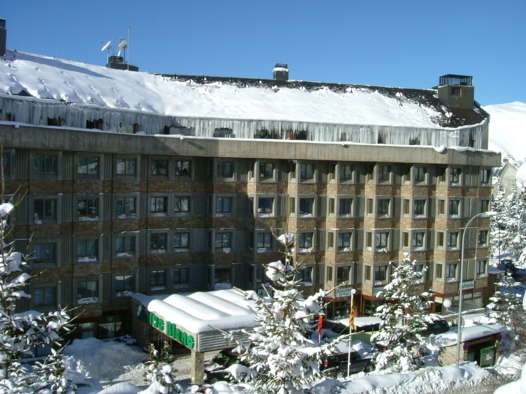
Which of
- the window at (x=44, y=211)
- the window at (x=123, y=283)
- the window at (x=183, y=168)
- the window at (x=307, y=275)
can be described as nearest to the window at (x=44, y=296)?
the window at (x=44, y=211)

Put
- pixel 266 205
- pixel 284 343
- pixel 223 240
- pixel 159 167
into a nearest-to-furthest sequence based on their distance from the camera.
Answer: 1. pixel 284 343
2. pixel 159 167
3. pixel 223 240
4. pixel 266 205

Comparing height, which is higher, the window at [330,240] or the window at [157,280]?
the window at [330,240]

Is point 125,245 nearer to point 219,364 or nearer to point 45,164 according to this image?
point 45,164

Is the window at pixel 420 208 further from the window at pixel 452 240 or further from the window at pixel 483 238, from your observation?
the window at pixel 483 238

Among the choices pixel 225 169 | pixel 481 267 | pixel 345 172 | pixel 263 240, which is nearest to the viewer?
pixel 225 169

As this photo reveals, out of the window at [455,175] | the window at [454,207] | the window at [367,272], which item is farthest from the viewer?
the window at [454,207]

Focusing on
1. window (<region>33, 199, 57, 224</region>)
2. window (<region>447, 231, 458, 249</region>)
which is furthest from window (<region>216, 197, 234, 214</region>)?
window (<region>447, 231, 458, 249</region>)

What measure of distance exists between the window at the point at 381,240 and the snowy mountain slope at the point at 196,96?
9320mm

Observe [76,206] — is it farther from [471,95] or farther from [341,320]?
[471,95]

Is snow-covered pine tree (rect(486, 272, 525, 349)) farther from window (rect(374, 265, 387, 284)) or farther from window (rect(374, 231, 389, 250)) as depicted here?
window (rect(374, 231, 389, 250))

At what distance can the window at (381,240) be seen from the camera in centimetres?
4519

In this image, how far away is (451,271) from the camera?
47312 mm

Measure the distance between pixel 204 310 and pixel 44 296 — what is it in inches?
404

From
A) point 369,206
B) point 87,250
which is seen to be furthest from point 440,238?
point 87,250
